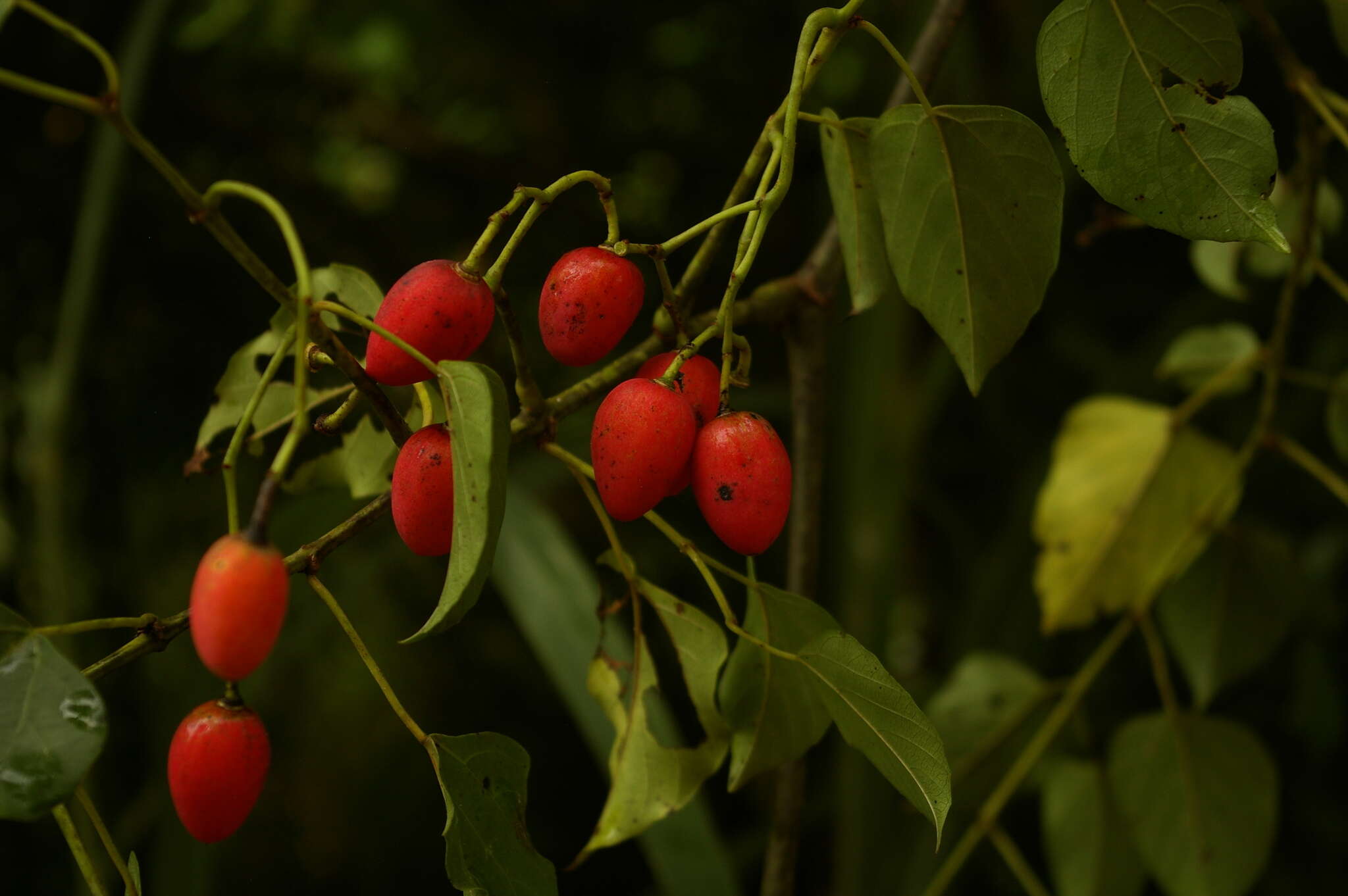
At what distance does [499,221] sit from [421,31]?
105cm

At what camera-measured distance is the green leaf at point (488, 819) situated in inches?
13.1

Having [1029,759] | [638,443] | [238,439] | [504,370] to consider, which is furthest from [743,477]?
[504,370]

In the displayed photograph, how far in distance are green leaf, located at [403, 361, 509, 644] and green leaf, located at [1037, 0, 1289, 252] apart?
0.62 feet

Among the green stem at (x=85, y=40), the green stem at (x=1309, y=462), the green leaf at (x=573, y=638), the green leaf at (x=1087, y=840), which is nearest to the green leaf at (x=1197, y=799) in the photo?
the green leaf at (x=1087, y=840)

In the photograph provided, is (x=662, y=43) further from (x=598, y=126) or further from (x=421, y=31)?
(x=421, y=31)

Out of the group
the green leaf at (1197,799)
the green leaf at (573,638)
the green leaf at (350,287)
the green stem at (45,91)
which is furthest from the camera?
the green leaf at (573,638)

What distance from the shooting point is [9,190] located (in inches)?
42.6

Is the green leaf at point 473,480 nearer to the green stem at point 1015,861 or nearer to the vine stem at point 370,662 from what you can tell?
the vine stem at point 370,662

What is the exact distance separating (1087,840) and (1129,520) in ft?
0.62

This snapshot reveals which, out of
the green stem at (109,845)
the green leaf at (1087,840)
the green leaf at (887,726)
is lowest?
the green leaf at (1087,840)

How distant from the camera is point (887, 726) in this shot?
0.34 meters

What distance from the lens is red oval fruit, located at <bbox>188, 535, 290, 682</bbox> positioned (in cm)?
25

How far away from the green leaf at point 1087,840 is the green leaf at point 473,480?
1.63 feet

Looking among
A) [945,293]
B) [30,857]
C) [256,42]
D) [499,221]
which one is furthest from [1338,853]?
[256,42]
